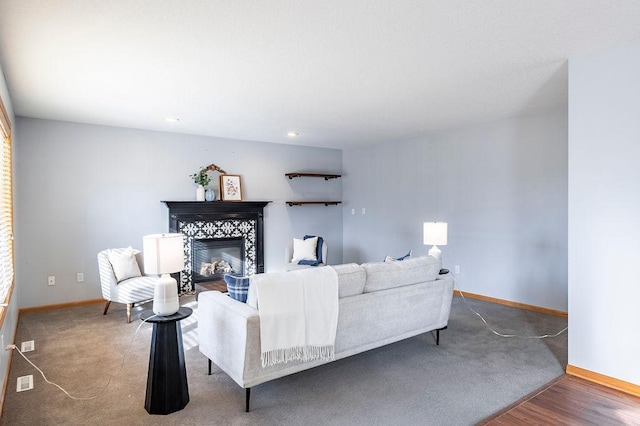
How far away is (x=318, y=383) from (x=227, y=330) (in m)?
0.82

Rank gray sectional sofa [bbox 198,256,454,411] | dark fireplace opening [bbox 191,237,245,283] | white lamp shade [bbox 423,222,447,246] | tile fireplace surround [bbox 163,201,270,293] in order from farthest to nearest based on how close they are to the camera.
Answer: dark fireplace opening [bbox 191,237,245,283] → tile fireplace surround [bbox 163,201,270,293] → white lamp shade [bbox 423,222,447,246] → gray sectional sofa [bbox 198,256,454,411]

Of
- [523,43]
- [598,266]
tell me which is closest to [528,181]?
[598,266]

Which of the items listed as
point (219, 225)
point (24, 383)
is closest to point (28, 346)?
point (24, 383)

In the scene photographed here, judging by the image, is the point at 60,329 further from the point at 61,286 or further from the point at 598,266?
the point at 598,266

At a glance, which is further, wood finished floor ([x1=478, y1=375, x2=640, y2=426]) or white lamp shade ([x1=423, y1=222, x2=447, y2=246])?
white lamp shade ([x1=423, y1=222, x2=447, y2=246])

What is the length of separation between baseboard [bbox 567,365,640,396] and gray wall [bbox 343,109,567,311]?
186 centimetres

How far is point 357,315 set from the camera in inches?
117

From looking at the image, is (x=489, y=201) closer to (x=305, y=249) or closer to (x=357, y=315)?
(x=305, y=249)

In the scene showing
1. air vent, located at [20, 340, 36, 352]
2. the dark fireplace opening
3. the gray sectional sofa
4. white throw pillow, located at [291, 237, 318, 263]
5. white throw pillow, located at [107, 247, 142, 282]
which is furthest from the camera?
white throw pillow, located at [291, 237, 318, 263]

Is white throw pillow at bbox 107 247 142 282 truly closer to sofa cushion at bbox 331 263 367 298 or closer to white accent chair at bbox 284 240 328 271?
white accent chair at bbox 284 240 328 271

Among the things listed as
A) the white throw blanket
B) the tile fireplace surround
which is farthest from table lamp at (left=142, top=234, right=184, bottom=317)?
the tile fireplace surround

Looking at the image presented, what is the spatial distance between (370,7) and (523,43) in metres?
1.24

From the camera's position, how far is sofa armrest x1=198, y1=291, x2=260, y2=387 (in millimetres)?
2461

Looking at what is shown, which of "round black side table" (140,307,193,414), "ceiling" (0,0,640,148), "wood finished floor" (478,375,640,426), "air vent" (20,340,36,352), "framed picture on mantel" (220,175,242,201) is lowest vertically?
"wood finished floor" (478,375,640,426)
